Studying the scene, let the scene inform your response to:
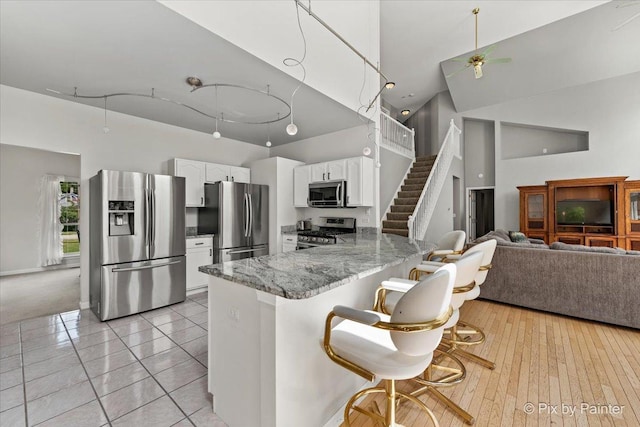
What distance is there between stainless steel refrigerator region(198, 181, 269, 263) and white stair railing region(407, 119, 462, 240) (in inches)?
106

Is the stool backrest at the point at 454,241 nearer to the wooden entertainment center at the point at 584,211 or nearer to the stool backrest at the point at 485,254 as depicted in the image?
the stool backrest at the point at 485,254

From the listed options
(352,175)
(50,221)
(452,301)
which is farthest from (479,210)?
(50,221)

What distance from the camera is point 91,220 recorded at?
3670 mm

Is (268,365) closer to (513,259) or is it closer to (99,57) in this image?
(99,57)

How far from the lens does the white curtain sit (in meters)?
5.84

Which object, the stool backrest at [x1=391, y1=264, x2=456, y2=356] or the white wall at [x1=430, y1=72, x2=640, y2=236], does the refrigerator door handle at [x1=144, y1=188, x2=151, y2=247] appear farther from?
the white wall at [x1=430, y1=72, x2=640, y2=236]

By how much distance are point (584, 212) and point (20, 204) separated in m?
12.7

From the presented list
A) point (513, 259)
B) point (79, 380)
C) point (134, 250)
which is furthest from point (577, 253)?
point (134, 250)

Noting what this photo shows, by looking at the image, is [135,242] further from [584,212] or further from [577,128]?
[577,128]

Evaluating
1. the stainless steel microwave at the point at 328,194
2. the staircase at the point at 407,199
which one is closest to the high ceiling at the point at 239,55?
the stainless steel microwave at the point at 328,194

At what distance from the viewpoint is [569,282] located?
3221 millimetres

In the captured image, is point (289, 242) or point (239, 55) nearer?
point (239, 55)

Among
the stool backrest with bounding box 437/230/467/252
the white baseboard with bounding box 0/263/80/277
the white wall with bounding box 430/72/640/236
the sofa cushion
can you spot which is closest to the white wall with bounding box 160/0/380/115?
the stool backrest with bounding box 437/230/467/252

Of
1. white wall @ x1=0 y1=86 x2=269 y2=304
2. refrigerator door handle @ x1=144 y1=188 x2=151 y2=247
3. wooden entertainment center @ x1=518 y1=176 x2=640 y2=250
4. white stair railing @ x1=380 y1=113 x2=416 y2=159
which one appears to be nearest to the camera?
white wall @ x1=0 y1=86 x2=269 y2=304
